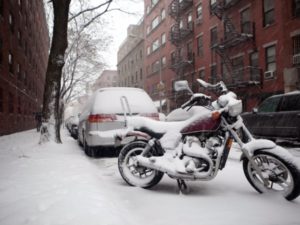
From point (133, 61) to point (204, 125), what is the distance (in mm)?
54739

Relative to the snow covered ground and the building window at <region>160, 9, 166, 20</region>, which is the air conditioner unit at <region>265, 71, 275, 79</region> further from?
the building window at <region>160, 9, 166, 20</region>

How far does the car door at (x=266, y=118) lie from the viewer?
35.8 ft

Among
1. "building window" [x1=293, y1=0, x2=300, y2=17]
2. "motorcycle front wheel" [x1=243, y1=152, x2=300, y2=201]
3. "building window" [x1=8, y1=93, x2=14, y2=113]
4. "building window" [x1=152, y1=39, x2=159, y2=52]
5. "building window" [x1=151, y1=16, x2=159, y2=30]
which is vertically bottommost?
"motorcycle front wheel" [x1=243, y1=152, x2=300, y2=201]

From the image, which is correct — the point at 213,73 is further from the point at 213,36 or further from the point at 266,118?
the point at 266,118

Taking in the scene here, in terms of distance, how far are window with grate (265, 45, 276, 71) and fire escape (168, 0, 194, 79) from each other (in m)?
11.1

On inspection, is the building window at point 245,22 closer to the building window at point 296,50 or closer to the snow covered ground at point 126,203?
the building window at point 296,50

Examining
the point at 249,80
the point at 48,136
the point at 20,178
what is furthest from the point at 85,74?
the point at 20,178

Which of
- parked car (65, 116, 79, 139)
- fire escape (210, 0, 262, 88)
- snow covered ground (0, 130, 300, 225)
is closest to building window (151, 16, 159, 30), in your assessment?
fire escape (210, 0, 262, 88)

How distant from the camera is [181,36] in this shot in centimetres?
3422

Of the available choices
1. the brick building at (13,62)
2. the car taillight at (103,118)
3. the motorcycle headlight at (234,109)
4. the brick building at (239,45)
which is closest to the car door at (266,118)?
the car taillight at (103,118)

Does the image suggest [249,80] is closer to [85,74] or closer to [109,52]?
[109,52]

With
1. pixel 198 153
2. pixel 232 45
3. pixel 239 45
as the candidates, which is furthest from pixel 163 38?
pixel 198 153

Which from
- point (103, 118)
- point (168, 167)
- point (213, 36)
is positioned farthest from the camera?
point (213, 36)

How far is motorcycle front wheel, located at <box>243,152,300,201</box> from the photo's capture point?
383 cm
